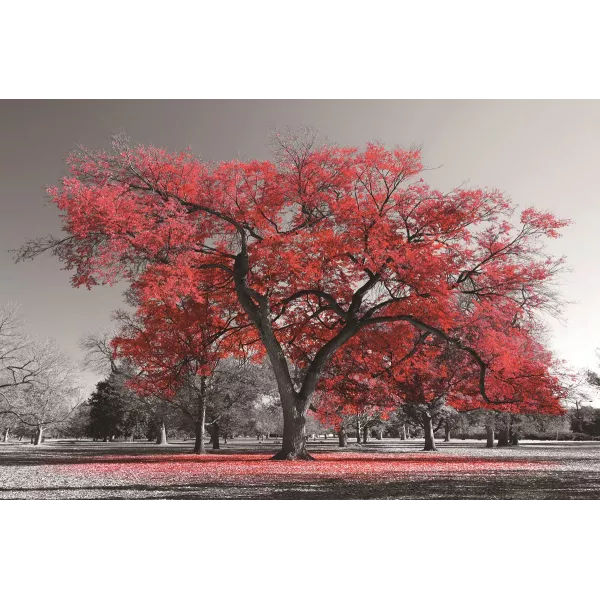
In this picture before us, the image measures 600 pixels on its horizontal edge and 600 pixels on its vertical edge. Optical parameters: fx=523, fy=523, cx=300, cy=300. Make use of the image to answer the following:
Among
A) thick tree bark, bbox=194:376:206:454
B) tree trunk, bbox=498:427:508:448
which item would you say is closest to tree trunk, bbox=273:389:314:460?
thick tree bark, bbox=194:376:206:454

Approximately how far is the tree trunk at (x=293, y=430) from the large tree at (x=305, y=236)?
25 millimetres

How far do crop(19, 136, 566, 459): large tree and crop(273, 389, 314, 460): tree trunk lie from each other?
0.08ft

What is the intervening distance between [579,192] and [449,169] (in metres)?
2.39

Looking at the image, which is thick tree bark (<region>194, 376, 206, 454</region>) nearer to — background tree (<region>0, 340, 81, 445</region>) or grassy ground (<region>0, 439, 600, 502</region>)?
background tree (<region>0, 340, 81, 445</region>)

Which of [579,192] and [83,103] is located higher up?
[83,103]

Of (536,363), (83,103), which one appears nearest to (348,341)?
(536,363)

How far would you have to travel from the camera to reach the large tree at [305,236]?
10359 mm

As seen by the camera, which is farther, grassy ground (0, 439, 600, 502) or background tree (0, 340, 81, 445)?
A: background tree (0, 340, 81, 445)

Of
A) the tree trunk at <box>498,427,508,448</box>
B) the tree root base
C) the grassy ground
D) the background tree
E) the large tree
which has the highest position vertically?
the large tree

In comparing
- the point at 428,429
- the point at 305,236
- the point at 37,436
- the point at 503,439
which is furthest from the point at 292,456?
the point at 37,436

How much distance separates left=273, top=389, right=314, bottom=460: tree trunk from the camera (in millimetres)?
11237
